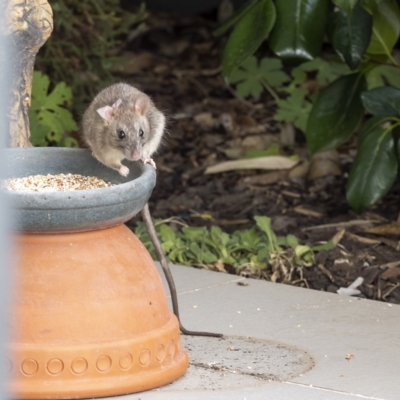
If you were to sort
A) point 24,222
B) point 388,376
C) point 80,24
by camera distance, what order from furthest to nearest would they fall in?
point 80,24
point 388,376
point 24,222

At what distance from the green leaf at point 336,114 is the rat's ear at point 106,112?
1.98 meters

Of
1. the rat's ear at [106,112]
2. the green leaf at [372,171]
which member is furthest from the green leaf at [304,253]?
the rat's ear at [106,112]

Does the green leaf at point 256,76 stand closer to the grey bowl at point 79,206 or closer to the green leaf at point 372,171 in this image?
the green leaf at point 372,171

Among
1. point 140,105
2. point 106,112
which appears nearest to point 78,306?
point 106,112

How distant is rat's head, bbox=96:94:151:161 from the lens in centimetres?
440

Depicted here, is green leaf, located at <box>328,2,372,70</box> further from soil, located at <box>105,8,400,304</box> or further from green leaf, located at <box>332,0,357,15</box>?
soil, located at <box>105,8,400,304</box>

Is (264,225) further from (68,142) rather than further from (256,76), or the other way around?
(256,76)

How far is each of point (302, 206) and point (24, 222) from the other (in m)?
3.67

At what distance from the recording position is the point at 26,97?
431 centimetres

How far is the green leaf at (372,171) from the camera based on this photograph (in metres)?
5.50

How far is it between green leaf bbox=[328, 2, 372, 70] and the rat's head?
4.84ft

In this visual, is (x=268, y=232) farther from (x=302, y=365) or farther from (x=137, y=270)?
(x=137, y=270)

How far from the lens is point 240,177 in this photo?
736 cm

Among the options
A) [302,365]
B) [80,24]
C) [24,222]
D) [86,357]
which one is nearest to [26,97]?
[24,222]
